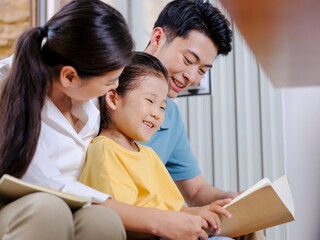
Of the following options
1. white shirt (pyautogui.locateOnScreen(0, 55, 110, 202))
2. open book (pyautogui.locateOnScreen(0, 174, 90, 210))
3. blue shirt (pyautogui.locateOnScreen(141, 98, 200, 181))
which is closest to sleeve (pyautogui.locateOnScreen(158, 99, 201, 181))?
blue shirt (pyautogui.locateOnScreen(141, 98, 200, 181))

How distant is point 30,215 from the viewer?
2.15 feet

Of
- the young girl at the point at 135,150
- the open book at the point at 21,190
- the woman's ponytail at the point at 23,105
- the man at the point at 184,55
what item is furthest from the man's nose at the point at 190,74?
the open book at the point at 21,190

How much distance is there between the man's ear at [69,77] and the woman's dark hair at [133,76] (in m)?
0.20

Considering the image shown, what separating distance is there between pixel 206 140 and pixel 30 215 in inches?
57.6

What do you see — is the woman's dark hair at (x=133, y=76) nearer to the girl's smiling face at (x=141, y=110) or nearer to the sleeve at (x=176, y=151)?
the girl's smiling face at (x=141, y=110)

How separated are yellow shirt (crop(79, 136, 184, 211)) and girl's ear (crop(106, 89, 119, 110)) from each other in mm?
106

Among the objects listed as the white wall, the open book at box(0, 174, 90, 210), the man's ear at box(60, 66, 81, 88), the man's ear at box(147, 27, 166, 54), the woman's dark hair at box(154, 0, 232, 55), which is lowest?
the white wall

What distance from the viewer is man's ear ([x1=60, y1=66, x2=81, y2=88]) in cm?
87

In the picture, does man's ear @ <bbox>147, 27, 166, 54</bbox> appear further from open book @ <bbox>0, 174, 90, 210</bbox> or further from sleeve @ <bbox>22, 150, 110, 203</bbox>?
open book @ <bbox>0, 174, 90, 210</bbox>

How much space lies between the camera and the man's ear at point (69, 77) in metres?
0.87

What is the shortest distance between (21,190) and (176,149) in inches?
33.4

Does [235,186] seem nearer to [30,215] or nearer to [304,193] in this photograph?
[304,193]

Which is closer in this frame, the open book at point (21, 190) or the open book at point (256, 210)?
the open book at point (21, 190)

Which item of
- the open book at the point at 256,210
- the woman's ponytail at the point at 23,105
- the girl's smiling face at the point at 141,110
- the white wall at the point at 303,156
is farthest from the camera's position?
the white wall at the point at 303,156
